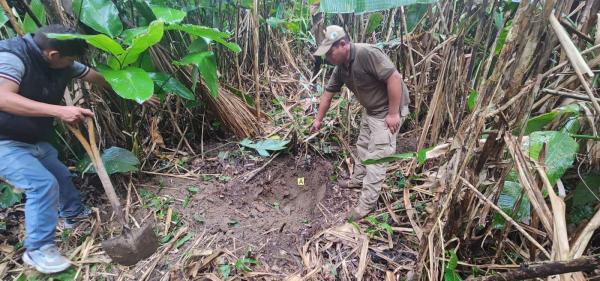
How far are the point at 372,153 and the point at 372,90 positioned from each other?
426mm

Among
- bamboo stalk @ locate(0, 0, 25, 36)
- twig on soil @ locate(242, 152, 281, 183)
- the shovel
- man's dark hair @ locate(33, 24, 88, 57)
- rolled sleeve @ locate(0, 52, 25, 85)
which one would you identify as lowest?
twig on soil @ locate(242, 152, 281, 183)

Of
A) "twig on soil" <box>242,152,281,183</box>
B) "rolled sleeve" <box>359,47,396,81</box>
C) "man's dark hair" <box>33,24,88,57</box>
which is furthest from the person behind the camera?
"twig on soil" <box>242,152,281,183</box>

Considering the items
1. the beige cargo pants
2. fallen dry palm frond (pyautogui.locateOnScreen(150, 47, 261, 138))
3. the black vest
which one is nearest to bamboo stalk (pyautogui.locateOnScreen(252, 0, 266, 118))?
fallen dry palm frond (pyautogui.locateOnScreen(150, 47, 261, 138))

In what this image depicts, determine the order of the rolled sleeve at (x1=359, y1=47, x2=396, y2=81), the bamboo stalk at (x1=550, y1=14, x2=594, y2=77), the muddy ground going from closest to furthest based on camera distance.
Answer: the bamboo stalk at (x1=550, y1=14, x2=594, y2=77) → the muddy ground → the rolled sleeve at (x1=359, y1=47, x2=396, y2=81)

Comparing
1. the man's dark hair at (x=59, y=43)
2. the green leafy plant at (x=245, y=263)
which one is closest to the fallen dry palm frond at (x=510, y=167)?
the green leafy plant at (x=245, y=263)

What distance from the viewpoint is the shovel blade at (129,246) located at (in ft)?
5.86

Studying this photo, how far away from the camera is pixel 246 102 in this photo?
9.96 ft

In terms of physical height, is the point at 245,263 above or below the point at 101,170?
below

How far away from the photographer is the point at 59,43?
170 cm

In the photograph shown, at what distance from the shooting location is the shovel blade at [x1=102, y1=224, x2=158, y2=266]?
70.4 inches

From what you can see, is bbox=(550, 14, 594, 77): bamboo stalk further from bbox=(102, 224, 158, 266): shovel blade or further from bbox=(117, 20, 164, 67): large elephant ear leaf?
bbox=(102, 224, 158, 266): shovel blade

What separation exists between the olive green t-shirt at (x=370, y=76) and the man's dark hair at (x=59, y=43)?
152 centimetres

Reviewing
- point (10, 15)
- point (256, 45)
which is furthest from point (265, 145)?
point (10, 15)

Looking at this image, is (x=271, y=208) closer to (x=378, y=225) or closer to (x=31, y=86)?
(x=378, y=225)
